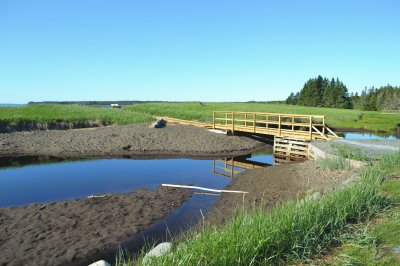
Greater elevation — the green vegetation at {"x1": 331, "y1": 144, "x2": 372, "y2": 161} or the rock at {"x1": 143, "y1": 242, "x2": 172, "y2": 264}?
the green vegetation at {"x1": 331, "y1": 144, "x2": 372, "y2": 161}

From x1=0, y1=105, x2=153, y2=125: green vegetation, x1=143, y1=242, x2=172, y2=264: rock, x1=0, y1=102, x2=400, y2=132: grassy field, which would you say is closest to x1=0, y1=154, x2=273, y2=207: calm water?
x1=143, y1=242, x2=172, y2=264: rock

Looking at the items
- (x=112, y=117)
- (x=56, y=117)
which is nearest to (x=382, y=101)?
(x=112, y=117)

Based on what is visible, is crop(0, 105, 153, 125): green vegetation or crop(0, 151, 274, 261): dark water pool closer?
crop(0, 151, 274, 261): dark water pool

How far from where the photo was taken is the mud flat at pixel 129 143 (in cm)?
2316

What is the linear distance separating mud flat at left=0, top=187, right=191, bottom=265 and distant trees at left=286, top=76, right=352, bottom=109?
8799 centimetres

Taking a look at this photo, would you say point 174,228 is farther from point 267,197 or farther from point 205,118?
point 205,118

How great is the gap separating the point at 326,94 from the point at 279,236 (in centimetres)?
9412

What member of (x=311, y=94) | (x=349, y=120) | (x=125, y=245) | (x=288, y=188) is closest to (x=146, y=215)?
(x=125, y=245)

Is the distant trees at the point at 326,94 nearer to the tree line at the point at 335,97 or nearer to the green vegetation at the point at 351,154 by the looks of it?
the tree line at the point at 335,97

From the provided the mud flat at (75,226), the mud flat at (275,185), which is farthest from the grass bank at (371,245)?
the mud flat at (75,226)

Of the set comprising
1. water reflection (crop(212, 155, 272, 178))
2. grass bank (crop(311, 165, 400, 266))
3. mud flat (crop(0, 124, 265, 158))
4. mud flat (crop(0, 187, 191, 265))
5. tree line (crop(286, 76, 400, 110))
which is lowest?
water reflection (crop(212, 155, 272, 178))

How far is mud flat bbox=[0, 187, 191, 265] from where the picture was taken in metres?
7.59

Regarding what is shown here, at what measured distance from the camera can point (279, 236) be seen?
207 inches

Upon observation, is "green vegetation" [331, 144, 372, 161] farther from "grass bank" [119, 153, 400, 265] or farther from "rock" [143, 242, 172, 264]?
"rock" [143, 242, 172, 264]
